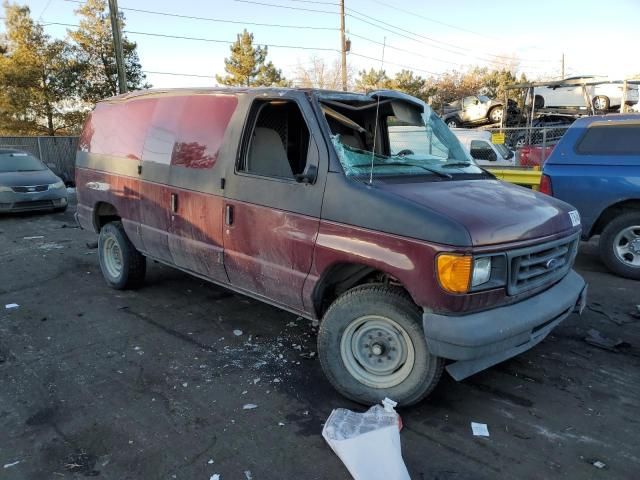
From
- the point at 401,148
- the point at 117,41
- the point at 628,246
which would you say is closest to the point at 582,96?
the point at 628,246

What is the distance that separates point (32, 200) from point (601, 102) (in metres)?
19.8

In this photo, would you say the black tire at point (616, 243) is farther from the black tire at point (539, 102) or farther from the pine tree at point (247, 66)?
the pine tree at point (247, 66)

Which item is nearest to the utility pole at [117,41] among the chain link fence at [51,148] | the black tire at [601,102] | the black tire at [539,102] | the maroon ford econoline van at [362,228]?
the chain link fence at [51,148]

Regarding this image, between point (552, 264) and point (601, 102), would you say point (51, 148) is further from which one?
point (601, 102)

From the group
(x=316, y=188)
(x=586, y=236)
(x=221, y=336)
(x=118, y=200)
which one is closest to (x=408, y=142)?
(x=316, y=188)

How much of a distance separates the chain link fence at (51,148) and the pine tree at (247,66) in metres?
17.7

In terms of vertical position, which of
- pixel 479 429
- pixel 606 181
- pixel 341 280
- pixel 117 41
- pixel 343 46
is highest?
pixel 343 46

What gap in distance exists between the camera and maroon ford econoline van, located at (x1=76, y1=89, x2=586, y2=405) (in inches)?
115

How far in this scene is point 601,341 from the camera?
14.3 ft

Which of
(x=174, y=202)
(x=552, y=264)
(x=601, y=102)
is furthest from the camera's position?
(x=601, y=102)

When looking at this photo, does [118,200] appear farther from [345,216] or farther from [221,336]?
[345,216]

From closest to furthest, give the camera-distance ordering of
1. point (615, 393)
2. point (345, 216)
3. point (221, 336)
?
point (345, 216)
point (615, 393)
point (221, 336)

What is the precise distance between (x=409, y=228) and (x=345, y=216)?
0.49 m

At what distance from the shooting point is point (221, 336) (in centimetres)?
451
